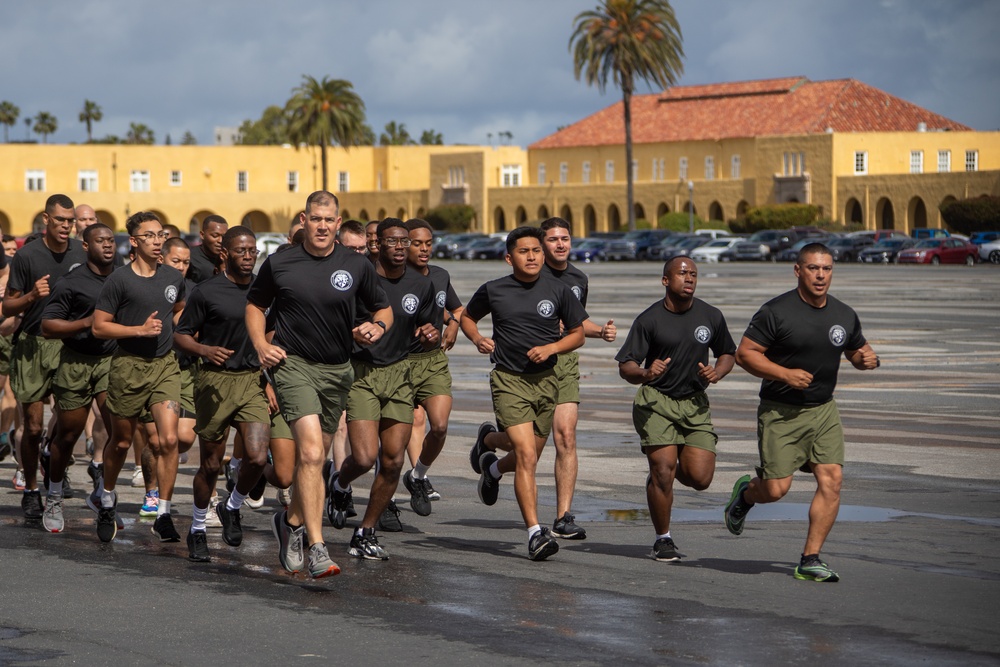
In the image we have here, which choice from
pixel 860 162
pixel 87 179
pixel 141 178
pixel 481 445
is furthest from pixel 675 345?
pixel 141 178

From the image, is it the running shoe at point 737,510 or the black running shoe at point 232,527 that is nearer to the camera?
the running shoe at point 737,510

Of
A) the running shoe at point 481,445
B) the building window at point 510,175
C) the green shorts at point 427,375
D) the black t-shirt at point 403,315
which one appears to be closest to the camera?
the black t-shirt at point 403,315

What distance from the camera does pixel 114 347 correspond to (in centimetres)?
1058

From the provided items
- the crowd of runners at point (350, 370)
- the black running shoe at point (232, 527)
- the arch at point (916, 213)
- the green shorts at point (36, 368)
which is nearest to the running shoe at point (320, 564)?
the crowd of runners at point (350, 370)

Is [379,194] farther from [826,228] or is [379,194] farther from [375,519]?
[375,519]

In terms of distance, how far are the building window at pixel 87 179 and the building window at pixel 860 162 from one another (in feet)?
177

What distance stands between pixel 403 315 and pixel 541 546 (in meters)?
2.00

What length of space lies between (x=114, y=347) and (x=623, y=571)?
383cm

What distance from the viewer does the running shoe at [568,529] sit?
9869mm

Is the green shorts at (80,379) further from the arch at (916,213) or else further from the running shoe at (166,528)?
the arch at (916,213)

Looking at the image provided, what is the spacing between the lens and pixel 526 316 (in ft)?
→ 32.0

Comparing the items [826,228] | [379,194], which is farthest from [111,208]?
[826,228]

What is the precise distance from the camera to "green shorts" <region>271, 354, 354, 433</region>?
860cm

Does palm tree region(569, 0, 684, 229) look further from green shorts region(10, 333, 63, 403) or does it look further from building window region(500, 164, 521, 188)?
green shorts region(10, 333, 63, 403)
